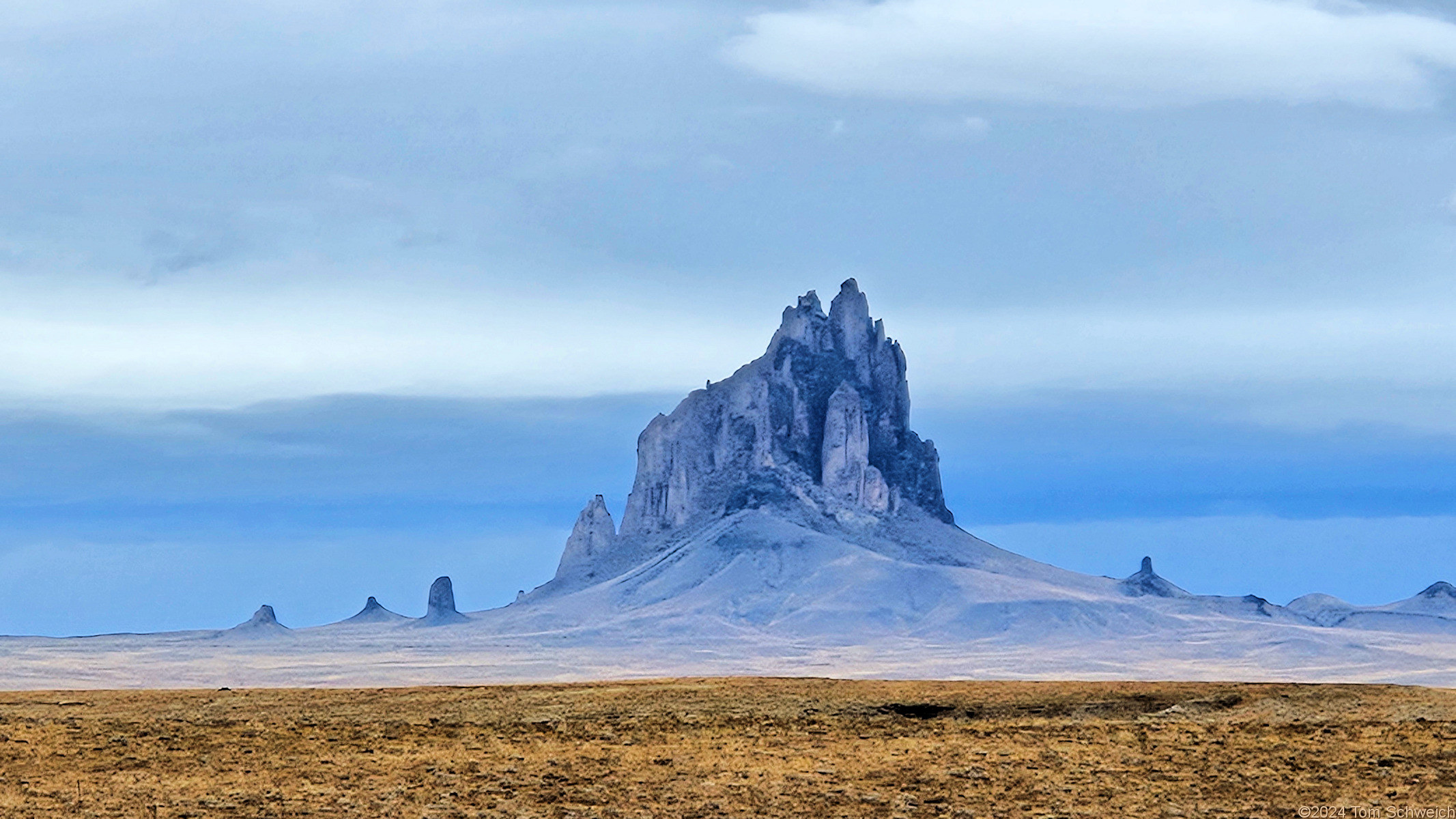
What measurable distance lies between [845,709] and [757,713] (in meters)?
2.04

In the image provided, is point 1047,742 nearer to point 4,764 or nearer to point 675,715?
point 675,715

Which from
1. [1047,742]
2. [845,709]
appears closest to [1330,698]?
[1047,742]

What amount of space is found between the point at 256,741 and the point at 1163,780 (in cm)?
1919

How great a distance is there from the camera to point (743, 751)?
42688 mm

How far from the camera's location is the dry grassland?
39438 mm

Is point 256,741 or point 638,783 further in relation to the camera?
point 256,741

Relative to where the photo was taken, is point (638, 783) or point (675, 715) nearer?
point (638, 783)

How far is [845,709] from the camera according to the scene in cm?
4672

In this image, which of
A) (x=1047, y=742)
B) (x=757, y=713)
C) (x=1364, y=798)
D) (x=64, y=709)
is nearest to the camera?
(x=1364, y=798)

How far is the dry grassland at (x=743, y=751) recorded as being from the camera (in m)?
39.4

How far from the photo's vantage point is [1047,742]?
141ft

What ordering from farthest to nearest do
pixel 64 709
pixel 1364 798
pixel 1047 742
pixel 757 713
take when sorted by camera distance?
pixel 64 709 → pixel 757 713 → pixel 1047 742 → pixel 1364 798

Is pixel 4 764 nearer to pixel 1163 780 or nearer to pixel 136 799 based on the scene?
pixel 136 799

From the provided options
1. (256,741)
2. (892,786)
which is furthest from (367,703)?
(892,786)
